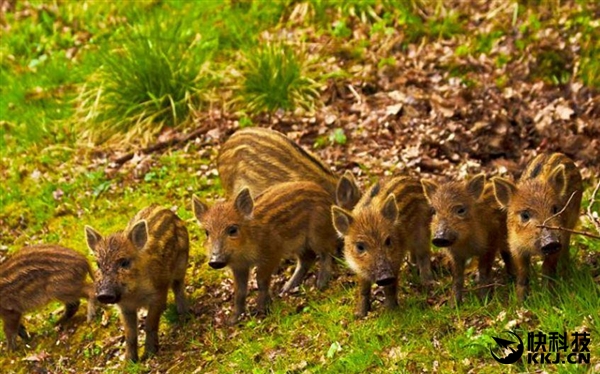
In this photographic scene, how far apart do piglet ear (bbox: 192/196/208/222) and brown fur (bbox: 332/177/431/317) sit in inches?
45.3

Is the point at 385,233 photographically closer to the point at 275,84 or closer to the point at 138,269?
the point at 138,269

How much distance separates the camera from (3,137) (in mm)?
11695

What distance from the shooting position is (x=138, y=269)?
7.30 m

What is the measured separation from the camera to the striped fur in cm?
846

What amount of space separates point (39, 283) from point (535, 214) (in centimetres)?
421

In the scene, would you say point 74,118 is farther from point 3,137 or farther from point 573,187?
point 573,187

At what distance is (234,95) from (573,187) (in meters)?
5.12

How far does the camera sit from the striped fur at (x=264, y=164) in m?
8.46

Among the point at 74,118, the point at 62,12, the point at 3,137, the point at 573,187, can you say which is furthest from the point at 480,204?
the point at 62,12

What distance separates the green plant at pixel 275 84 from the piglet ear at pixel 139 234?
3740 mm

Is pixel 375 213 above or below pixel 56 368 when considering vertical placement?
above

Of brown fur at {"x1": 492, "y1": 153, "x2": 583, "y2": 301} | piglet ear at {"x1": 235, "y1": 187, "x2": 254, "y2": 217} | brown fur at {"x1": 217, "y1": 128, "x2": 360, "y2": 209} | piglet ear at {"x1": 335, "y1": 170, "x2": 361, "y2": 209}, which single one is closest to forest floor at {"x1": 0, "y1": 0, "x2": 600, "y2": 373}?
brown fur at {"x1": 492, "y1": 153, "x2": 583, "y2": 301}

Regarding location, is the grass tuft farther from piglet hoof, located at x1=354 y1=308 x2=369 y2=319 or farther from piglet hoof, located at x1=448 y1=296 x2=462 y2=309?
piglet hoof, located at x1=448 y1=296 x2=462 y2=309

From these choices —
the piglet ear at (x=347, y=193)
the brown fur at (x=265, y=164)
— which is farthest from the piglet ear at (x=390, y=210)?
the brown fur at (x=265, y=164)
